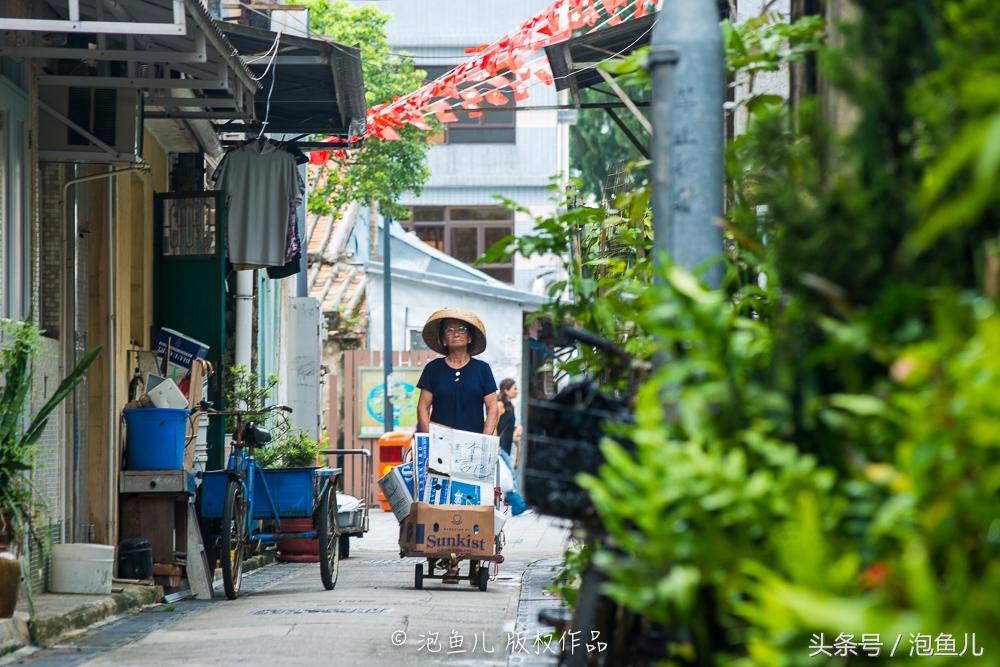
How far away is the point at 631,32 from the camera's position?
12086 mm

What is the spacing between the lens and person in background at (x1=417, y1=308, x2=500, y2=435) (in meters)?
11.9

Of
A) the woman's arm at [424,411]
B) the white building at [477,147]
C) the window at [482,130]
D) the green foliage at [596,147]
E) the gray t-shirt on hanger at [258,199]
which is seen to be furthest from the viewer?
the window at [482,130]

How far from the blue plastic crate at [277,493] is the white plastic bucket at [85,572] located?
1504 millimetres

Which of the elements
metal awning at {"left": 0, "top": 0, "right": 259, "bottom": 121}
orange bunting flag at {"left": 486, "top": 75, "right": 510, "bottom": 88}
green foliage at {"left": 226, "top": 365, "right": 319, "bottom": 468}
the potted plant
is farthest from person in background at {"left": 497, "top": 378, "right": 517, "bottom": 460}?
the potted plant

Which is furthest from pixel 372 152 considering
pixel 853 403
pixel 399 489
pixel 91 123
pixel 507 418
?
pixel 853 403

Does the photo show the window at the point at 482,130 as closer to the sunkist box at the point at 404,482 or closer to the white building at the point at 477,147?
the white building at the point at 477,147

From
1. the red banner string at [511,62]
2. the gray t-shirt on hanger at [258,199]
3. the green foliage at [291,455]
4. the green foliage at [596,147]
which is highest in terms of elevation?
the green foliage at [596,147]

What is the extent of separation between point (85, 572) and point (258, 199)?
16.8ft

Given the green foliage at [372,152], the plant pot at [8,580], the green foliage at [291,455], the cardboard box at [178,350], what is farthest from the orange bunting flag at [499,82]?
the plant pot at [8,580]

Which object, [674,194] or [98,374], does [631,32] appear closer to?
[98,374]

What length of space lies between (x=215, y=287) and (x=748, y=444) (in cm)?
1152

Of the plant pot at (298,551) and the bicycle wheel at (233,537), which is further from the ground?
the bicycle wheel at (233,537)

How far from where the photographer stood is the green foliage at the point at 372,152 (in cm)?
2856

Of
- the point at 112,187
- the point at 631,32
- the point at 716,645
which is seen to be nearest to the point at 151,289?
the point at 112,187
